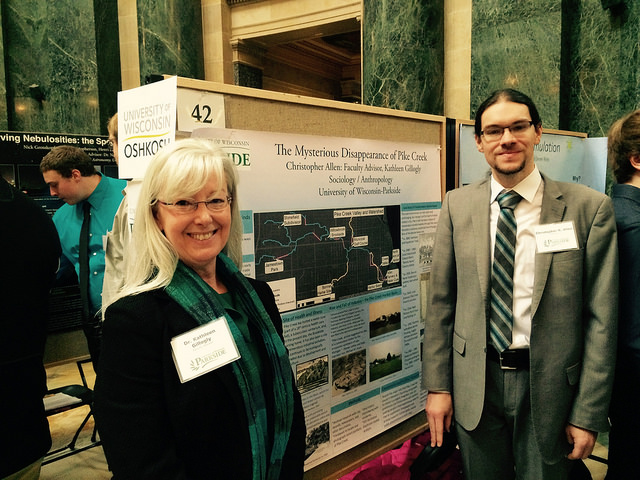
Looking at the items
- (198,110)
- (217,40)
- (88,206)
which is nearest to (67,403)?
(88,206)

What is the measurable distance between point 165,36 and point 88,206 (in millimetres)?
3234

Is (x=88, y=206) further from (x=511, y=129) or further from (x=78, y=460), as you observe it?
(x=511, y=129)

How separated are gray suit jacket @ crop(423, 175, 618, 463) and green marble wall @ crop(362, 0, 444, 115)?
3189 millimetres

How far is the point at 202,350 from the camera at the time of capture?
42.3 inches

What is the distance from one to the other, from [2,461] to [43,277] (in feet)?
2.08

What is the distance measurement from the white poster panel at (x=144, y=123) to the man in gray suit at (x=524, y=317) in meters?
1.03

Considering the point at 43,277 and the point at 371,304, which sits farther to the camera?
the point at 371,304

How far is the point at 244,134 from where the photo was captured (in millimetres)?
1705

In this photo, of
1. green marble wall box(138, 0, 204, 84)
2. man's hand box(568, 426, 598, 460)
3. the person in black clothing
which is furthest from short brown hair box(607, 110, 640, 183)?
green marble wall box(138, 0, 204, 84)

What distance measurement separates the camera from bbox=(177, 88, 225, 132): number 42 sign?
4.93 ft

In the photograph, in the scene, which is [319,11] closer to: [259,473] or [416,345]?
[416,345]

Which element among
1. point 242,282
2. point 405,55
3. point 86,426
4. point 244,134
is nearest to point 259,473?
point 242,282

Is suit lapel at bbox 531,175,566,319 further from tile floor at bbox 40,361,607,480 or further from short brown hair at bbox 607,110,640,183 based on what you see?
tile floor at bbox 40,361,607,480

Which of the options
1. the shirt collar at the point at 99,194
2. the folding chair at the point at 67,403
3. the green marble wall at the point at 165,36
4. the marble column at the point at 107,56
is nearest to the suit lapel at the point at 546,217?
the folding chair at the point at 67,403
